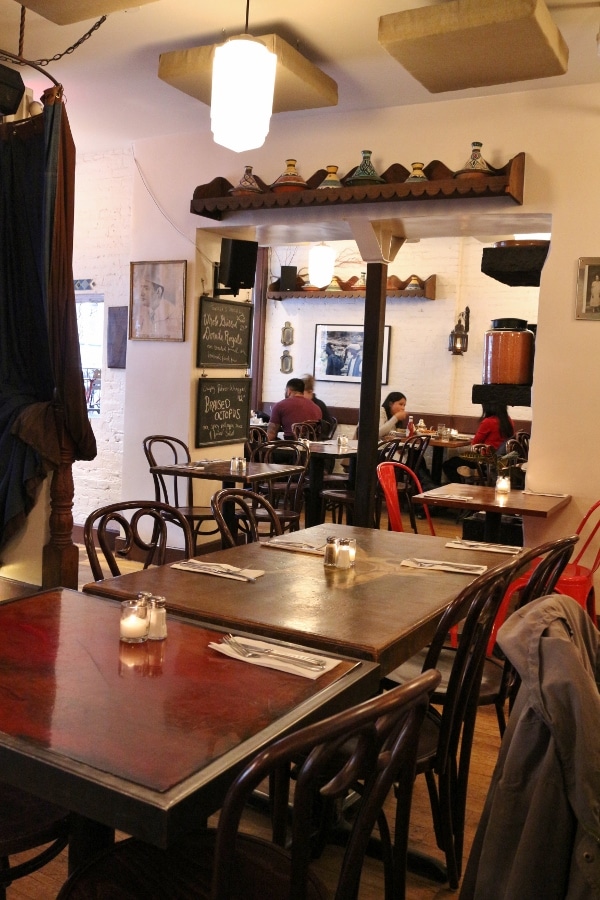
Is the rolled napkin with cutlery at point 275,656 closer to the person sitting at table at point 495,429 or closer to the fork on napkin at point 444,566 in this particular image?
the fork on napkin at point 444,566

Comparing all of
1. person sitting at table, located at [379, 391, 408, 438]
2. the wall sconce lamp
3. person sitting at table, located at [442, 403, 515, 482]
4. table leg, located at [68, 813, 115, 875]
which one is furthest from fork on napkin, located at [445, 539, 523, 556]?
the wall sconce lamp

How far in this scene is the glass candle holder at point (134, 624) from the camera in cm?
173

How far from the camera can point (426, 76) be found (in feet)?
13.2

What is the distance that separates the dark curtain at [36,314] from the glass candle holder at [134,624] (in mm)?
2165

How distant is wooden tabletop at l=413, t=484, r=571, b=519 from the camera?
402cm

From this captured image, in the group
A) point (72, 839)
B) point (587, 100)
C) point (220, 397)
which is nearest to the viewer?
point (72, 839)

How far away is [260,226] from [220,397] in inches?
49.7

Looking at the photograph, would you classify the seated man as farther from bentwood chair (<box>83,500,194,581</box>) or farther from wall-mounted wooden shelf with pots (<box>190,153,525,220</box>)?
bentwood chair (<box>83,500,194,581</box>)

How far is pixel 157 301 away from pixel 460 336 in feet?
13.5

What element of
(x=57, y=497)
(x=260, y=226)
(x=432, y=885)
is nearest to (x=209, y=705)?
(x=432, y=885)

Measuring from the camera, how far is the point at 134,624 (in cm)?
174

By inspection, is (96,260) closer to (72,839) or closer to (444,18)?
(444,18)

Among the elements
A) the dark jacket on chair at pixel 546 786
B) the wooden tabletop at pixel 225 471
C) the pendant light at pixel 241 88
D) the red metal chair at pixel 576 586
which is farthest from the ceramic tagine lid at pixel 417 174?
the dark jacket on chair at pixel 546 786

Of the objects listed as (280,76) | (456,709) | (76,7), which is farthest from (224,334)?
(456,709)
